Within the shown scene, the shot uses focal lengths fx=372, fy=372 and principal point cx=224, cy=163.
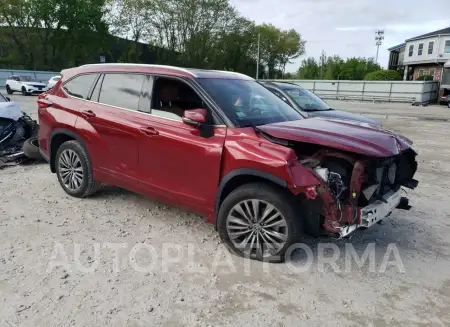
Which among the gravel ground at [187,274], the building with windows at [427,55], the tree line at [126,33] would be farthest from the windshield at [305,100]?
the tree line at [126,33]

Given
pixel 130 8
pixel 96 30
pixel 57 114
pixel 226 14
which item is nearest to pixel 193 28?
pixel 226 14

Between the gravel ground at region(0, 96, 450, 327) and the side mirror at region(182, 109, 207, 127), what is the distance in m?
1.28

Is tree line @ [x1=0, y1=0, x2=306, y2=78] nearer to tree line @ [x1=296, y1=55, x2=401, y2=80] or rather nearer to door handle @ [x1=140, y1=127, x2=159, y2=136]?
tree line @ [x1=296, y1=55, x2=401, y2=80]

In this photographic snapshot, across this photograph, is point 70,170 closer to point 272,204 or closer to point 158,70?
point 158,70

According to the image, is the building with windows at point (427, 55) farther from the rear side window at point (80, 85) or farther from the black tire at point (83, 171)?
the black tire at point (83, 171)

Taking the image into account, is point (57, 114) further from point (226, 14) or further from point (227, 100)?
point (226, 14)

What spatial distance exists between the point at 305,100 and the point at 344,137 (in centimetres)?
572

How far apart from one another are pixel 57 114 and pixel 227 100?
2580mm

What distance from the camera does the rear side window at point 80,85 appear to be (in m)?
4.88

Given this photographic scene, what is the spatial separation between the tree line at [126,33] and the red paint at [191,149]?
139 feet

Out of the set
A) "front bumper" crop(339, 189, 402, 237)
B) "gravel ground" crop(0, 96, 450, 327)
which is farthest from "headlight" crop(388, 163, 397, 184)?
"gravel ground" crop(0, 96, 450, 327)

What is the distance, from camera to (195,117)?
3.59 metres

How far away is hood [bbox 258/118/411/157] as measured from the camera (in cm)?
325

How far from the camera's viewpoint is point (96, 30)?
4434 cm
